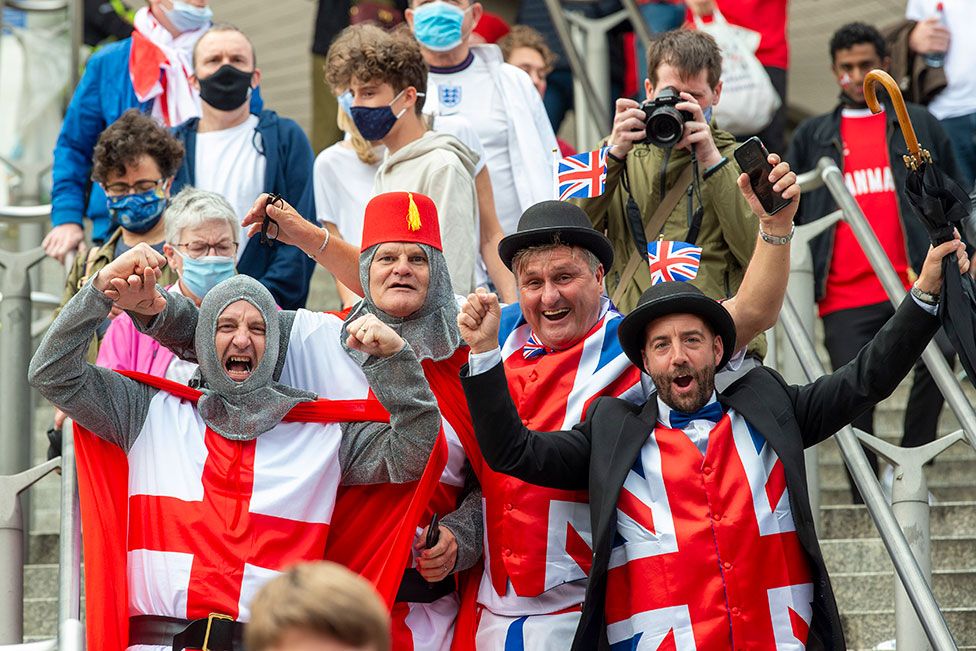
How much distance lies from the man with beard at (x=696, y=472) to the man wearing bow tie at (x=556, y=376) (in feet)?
0.50

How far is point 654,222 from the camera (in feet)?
15.6

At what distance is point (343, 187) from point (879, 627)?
2.42m

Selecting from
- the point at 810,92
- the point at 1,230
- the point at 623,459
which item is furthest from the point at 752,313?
the point at 810,92

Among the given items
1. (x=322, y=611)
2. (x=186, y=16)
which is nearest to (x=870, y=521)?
(x=186, y=16)

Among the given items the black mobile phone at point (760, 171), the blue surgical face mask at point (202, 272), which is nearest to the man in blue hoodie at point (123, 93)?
the blue surgical face mask at point (202, 272)

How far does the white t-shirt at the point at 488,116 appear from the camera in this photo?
19.8 feet

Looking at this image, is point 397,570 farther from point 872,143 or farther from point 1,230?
point 1,230

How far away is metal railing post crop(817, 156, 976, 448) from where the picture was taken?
4.65 metres

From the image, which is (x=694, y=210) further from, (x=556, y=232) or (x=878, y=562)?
(x=878, y=562)

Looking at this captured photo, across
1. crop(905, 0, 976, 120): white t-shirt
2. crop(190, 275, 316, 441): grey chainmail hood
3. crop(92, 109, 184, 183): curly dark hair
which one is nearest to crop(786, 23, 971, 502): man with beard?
crop(905, 0, 976, 120): white t-shirt

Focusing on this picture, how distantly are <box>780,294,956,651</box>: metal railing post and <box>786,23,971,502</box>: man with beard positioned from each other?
1.57 metres

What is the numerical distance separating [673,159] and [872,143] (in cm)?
231

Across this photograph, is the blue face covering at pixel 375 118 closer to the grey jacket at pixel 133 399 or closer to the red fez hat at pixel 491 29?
the grey jacket at pixel 133 399

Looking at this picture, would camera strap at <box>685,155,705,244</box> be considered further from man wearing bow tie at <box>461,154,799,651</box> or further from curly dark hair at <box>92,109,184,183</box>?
curly dark hair at <box>92,109,184,183</box>
